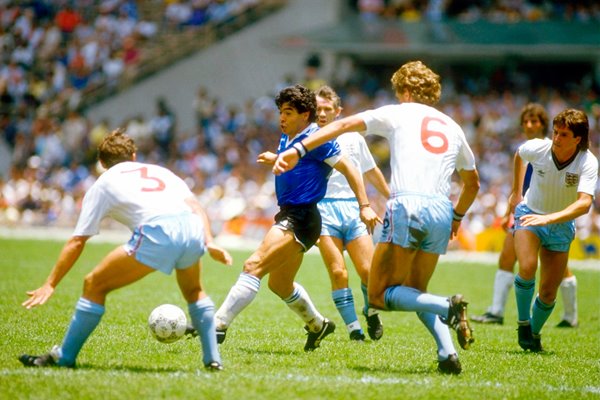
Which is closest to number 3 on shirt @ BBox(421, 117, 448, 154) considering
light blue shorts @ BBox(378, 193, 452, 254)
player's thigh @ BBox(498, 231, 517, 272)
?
light blue shorts @ BBox(378, 193, 452, 254)

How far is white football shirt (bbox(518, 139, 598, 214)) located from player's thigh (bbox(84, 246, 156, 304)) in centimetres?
397

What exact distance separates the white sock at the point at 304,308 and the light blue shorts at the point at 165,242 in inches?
77.9

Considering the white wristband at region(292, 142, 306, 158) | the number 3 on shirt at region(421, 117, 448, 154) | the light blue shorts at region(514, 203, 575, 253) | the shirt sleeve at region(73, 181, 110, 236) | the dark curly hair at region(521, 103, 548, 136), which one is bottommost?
the light blue shorts at region(514, 203, 575, 253)

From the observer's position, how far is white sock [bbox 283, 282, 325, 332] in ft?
29.2

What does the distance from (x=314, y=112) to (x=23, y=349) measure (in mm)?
3075

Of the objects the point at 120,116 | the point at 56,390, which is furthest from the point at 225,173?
the point at 56,390

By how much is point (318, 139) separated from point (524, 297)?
3307 millimetres

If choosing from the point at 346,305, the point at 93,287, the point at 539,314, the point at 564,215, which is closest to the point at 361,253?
the point at 346,305

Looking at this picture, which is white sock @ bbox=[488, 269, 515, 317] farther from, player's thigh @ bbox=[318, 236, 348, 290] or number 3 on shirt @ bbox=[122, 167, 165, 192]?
number 3 on shirt @ bbox=[122, 167, 165, 192]

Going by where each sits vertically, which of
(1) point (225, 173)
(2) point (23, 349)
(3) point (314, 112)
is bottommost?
(1) point (225, 173)

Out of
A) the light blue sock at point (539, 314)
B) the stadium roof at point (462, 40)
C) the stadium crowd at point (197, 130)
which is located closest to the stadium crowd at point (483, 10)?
the stadium roof at point (462, 40)

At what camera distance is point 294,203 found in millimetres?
8406

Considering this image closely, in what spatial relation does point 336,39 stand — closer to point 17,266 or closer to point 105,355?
point 17,266

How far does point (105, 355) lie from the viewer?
26.5ft
